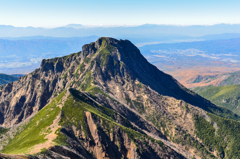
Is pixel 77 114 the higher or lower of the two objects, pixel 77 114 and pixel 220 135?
the higher

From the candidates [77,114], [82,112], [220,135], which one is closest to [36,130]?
[77,114]

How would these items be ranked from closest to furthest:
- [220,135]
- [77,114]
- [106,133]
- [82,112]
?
[106,133] < [77,114] < [82,112] < [220,135]

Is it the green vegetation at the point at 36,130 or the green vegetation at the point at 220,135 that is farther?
the green vegetation at the point at 220,135

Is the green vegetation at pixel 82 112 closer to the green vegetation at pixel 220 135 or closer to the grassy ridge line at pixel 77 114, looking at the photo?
the grassy ridge line at pixel 77 114

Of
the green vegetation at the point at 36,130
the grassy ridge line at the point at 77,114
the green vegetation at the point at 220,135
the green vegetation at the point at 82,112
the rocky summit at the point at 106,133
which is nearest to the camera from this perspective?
the rocky summit at the point at 106,133

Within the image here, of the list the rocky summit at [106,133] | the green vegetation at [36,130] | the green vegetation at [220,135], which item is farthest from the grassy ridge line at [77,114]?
the green vegetation at [220,135]

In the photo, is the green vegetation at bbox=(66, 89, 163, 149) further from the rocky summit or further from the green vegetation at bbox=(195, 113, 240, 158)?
the green vegetation at bbox=(195, 113, 240, 158)

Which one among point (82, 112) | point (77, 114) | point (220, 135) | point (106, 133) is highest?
point (82, 112)

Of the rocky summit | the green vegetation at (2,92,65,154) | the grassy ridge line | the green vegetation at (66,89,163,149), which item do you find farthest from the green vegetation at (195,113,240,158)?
the green vegetation at (2,92,65,154)

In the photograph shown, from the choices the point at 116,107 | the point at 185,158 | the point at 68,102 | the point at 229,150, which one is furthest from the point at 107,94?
the point at 229,150

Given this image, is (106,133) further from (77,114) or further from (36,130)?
(36,130)

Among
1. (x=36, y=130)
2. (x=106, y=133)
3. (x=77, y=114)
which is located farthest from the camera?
(x=77, y=114)

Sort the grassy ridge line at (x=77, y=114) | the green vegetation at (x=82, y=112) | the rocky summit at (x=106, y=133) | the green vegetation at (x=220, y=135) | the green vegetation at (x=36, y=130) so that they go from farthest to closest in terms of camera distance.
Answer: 1. the green vegetation at (x=220, y=135)
2. the green vegetation at (x=82, y=112)
3. the grassy ridge line at (x=77, y=114)
4. the green vegetation at (x=36, y=130)
5. the rocky summit at (x=106, y=133)
